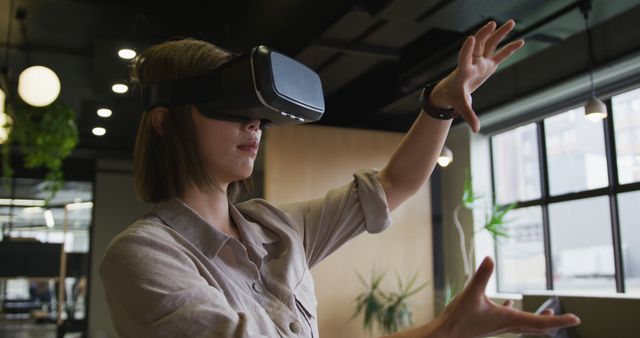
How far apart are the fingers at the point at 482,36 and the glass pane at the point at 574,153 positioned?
5.73 m

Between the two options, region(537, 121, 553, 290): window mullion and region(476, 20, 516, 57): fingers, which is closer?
region(476, 20, 516, 57): fingers

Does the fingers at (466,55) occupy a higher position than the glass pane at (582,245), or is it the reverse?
the fingers at (466,55)

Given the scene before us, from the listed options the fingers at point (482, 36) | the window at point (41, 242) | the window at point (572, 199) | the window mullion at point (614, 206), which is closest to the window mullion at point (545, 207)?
the window at point (572, 199)

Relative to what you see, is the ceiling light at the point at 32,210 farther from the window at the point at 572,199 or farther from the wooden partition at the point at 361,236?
the window at the point at 572,199

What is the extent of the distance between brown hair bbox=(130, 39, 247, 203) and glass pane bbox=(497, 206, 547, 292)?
6.30 m

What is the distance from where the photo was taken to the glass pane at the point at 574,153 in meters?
6.35

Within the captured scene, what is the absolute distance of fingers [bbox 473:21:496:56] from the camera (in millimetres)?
1028

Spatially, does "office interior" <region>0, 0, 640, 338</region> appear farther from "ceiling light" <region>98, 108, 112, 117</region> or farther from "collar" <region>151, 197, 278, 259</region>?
"collar" <region>151, 197, 278, 259</region>

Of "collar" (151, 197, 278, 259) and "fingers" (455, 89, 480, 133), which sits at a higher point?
"fingers" (455, 89, 480, 133)

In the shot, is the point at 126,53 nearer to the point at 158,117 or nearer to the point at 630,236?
the point at 158,117

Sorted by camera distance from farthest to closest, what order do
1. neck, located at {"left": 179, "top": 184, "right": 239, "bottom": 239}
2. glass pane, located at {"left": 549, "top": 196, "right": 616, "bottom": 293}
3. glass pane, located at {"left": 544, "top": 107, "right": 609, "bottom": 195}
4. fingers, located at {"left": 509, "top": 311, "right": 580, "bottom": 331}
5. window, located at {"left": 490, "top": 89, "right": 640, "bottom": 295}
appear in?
glass pane, located at {"left": 544, "top": 107, "right": 609, "bottom": 195}
glass pane, located at {"left": 549, "top": 196, "right": 616, "bottom": 293}
window, located at {"left": 490, "top": 89, "right": 640, "bottom": 295}
neck, located at {"left": 179, "top": 184, "right": 239, "bottom": 239}
fingers, located at {"left": 509, "top": 311, "right": 580, "bottom": 331}

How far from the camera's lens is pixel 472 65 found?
A: 1033mm

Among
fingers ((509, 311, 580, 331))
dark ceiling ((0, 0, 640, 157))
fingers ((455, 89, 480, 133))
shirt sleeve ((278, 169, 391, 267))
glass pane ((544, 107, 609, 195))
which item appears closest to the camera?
fingers ((509, 311, 580, 331))

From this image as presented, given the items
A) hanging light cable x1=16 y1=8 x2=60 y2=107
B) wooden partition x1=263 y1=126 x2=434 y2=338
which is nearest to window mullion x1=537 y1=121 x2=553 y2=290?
wooden partition x1=263 y1=126 x2=434 y2=338
